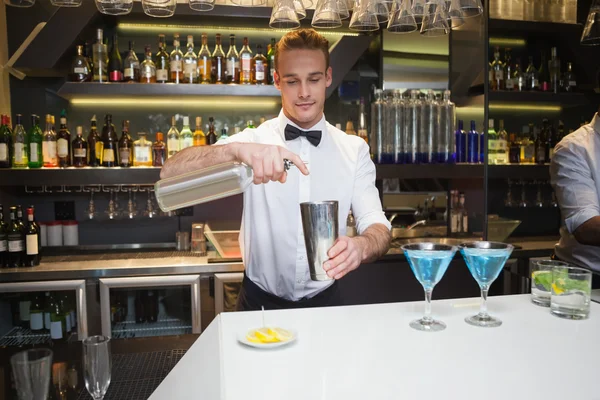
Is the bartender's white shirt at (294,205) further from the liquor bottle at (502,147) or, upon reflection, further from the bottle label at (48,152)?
the bottle label at (48,152)

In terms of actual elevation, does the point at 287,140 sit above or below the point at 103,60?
below

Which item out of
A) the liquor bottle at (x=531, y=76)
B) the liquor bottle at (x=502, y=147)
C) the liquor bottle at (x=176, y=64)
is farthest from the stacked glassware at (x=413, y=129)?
the liquor bottle at (x=176, y=64)

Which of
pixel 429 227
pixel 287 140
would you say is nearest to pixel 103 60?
pixel 287 140

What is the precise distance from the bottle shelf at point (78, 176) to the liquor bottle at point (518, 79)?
2111mm

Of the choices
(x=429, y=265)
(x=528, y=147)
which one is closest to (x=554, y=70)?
(x=528, y=147)

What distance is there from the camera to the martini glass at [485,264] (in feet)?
4.30

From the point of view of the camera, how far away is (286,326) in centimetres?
132

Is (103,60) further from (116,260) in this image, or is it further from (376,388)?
(376,388)

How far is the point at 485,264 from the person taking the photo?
132 centimetres

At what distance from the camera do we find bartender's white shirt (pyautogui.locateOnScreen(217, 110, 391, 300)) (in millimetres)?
2059

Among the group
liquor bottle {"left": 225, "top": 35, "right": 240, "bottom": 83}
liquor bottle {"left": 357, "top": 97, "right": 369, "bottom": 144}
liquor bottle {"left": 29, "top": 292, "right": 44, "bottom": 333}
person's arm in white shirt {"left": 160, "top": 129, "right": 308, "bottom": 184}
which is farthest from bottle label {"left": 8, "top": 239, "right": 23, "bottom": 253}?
liquor bottle {"left": 357, "top": 97, "right": 369, "bottom": 144}

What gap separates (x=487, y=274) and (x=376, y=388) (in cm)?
53

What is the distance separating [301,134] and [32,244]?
67.8 inches

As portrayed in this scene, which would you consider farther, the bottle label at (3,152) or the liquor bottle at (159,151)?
the liquor bottle at (159,151)
